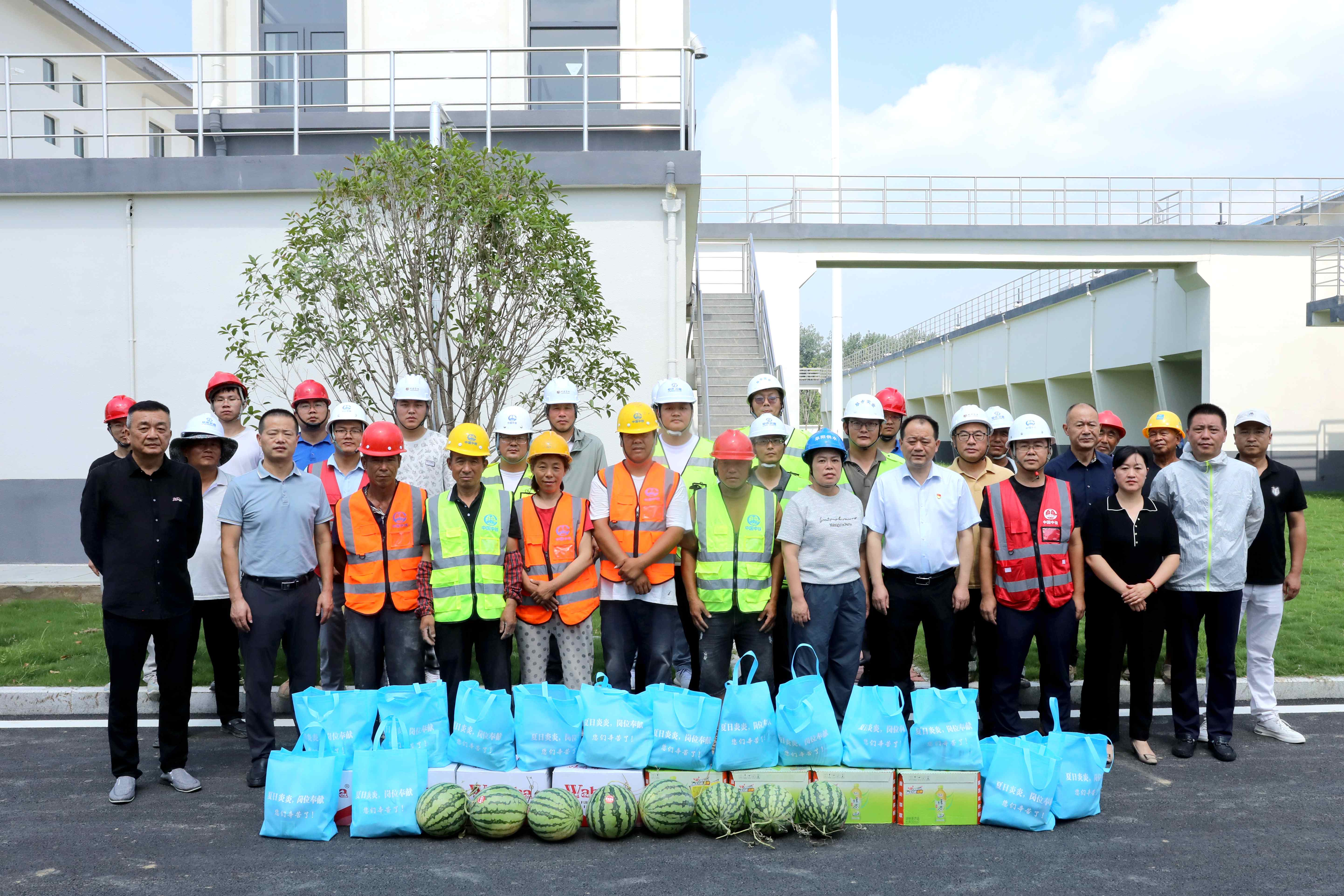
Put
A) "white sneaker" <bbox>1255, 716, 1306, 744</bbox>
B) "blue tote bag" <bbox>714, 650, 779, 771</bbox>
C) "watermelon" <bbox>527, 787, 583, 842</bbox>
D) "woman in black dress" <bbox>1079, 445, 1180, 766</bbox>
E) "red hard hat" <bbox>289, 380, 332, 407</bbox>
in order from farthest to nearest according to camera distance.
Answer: "red hard hat" <bbox>289, 380, 332, 407</bbox>
"white sneaker" <bbox>1255, 716, 1306, 744</bbox>
"woman in black dress" <bbox>1079, 445, 1180, 766</bbox>
"blue tote bag" <bbox>714, 650, 779, 771</bbox>
"watermelon" <bbox>527, 787, 583, 842</bbox>

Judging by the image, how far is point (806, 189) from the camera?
2242cm

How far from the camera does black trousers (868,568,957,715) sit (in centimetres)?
568

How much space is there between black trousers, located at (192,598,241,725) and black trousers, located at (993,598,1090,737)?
4.63 meters

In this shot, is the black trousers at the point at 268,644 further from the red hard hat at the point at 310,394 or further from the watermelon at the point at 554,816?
the red hard hat at the point at 310,394

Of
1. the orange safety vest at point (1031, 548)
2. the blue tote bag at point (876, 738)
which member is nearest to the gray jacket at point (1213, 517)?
the orange safety vest at point (1031, 548)

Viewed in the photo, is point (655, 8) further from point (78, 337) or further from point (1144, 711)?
point (1144, 711)

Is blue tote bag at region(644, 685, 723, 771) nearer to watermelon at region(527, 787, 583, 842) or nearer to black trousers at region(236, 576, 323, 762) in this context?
watermelon at region(527, 787, 583, 842)

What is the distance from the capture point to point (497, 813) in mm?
4543

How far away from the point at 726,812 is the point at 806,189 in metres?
19.7

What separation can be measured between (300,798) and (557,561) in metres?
1.78

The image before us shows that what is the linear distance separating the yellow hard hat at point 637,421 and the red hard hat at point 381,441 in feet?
4.21

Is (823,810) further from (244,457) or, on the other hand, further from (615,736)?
(244,457)

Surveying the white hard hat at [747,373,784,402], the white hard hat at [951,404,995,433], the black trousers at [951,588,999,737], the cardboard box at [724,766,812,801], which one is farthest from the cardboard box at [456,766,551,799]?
the white hard hat at [951,404,995,433]

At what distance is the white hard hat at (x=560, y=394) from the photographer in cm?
638
